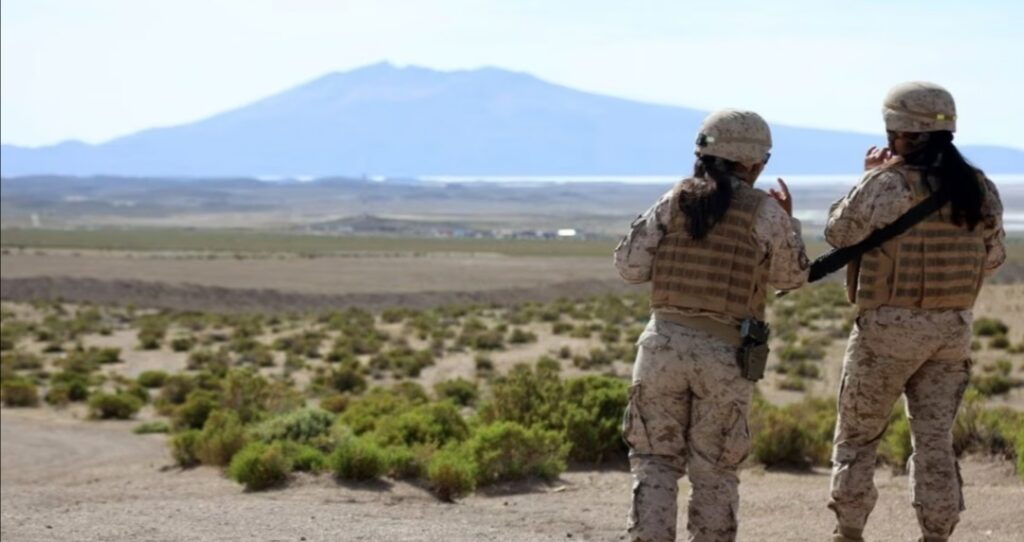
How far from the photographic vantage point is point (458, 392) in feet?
76.8

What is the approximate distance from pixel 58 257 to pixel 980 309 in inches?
2202

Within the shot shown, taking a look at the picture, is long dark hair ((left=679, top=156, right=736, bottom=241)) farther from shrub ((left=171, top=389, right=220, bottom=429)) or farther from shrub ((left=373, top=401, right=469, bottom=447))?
shrub ((left=171, top=389, right=220, bottom=429))

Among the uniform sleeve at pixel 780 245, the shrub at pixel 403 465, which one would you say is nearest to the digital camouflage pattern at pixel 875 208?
the uniform sleeve at pixel 780 245

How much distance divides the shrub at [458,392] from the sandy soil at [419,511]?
8520 millimetres

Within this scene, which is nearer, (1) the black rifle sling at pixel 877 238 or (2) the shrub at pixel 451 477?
(1) the black rifle sling at pixel 877 238

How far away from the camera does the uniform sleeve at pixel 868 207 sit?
6.32 m

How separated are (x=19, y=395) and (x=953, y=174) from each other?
21000mm

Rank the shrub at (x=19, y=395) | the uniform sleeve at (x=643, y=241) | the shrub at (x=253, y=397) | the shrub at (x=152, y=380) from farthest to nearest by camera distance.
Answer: the shrub at (x=152, y=380)
the shrub at (x=19, y=395)
the shrub at (x=253, y=397)
the uniform sleeve at (x=643, y=241)

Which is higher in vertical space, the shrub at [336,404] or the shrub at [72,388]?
the shrub at [336,404]

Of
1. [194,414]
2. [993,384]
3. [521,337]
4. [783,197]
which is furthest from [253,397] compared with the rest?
[521,337]

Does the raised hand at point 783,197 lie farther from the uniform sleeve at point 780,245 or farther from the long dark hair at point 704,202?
the long dark hair at point 704,202

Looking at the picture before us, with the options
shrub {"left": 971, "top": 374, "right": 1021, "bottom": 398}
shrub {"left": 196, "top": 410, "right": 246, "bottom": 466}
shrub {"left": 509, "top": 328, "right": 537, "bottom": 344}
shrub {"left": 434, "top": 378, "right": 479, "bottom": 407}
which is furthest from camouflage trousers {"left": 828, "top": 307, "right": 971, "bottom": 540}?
shrub {"left": 509, "top": 328, "right": 537, "bottom": 344}

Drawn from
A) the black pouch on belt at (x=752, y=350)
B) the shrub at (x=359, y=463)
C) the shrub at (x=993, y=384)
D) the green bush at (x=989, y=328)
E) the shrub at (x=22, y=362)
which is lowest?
the shrub at (x=22, y=362)

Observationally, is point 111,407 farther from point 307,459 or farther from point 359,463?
point 359,463
